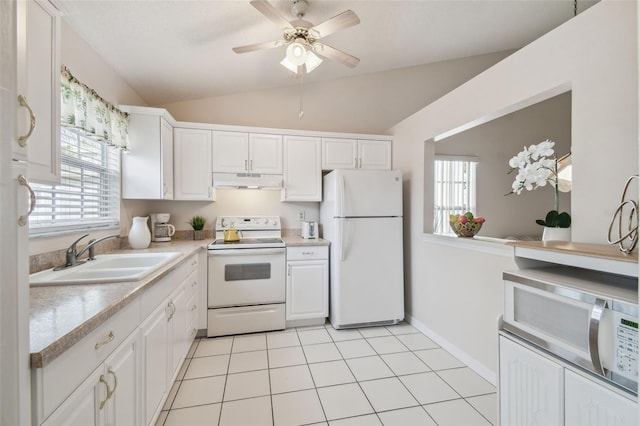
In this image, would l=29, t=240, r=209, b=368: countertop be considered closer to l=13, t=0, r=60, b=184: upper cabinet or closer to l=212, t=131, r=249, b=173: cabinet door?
l=13, t=0, r=60, b=184: upper cabinet

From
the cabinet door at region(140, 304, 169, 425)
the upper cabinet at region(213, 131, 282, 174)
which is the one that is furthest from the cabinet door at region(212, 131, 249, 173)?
the cabinet door at region(140, 304, 169, 425)

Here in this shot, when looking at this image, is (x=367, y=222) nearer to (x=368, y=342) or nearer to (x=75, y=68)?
(x=368, y=342)

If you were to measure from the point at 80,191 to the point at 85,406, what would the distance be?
165cm

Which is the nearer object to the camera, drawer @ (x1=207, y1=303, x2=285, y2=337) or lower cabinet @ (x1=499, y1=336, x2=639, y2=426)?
lower cabinet @ (x1=499, y1=336, x2=639, y2=426)

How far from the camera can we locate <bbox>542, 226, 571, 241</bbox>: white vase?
1511 mm

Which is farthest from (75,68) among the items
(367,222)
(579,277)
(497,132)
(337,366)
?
(497,132)

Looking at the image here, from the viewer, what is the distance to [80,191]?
1.97 meters

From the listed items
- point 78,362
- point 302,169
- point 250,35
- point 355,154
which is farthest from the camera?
point 355,154

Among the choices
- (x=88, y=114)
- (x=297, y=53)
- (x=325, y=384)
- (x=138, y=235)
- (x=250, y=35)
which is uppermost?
(x=250, y=35)

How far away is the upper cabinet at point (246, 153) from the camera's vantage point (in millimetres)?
3023

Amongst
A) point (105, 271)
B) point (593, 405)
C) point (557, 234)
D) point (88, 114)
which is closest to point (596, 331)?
point (593, 405)

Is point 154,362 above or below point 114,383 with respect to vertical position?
below

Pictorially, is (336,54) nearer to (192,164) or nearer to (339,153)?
(339,153)

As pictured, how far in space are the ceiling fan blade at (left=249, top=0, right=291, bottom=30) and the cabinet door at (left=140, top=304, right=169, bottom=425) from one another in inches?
72.7
